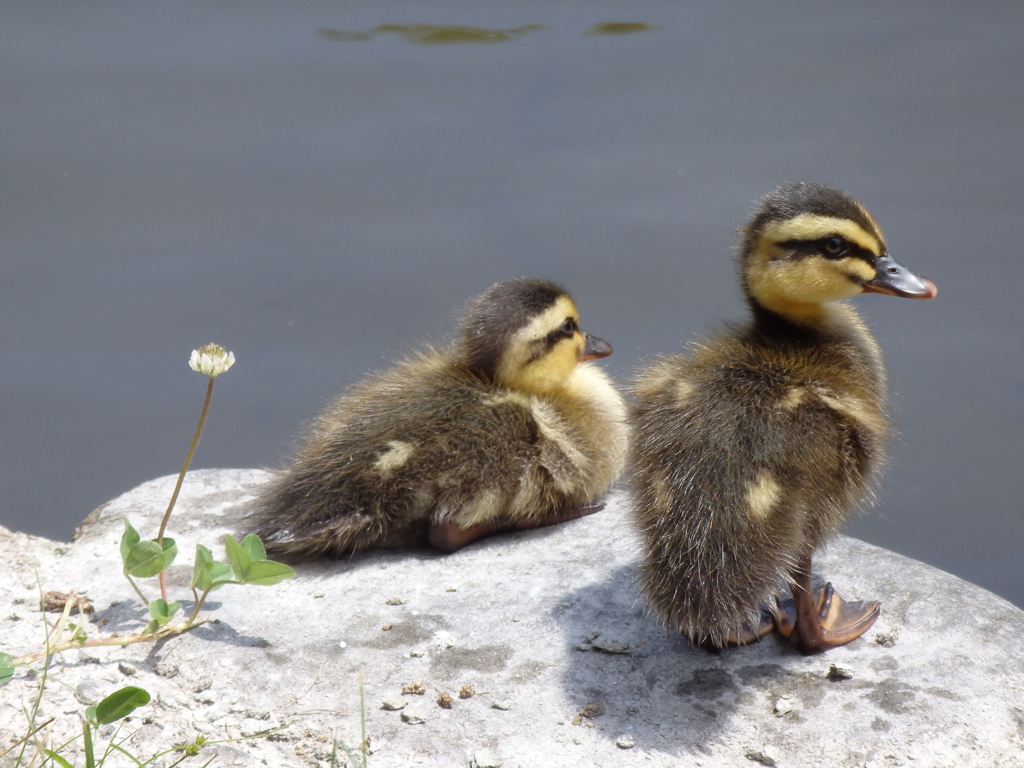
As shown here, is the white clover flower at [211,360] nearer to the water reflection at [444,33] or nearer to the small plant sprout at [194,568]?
the small plant sprout at [194,568]

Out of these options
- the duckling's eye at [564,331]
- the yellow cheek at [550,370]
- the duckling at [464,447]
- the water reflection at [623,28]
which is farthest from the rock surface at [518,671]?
the water reflection at [623,28]

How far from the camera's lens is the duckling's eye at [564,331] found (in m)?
3.66

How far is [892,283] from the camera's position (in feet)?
10.1

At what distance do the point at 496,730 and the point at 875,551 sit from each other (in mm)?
1380

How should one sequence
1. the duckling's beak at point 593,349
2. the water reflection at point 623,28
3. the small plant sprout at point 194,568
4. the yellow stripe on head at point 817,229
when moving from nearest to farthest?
the small plant sprout at point 194,568 → the yellow stripe on head at point 817,229 → the duckling's beak at point 593,349 → the water reflection at point 623,28

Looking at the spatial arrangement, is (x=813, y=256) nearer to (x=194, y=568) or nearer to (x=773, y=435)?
(x=773, y=435)

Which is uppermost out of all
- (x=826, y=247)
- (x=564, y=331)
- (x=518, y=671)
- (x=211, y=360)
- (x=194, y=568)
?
(x=826, y=247)

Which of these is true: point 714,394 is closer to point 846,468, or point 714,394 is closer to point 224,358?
point 846,468

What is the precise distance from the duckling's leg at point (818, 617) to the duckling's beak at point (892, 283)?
2.46 ft

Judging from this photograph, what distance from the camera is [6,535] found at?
10.8 feet

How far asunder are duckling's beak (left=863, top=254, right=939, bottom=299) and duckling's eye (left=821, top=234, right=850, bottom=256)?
0.12 meters

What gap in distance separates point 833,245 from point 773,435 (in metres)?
0.62

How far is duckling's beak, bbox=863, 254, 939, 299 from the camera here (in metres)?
3.07

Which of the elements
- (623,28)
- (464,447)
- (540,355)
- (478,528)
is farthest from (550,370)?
(623,28)
